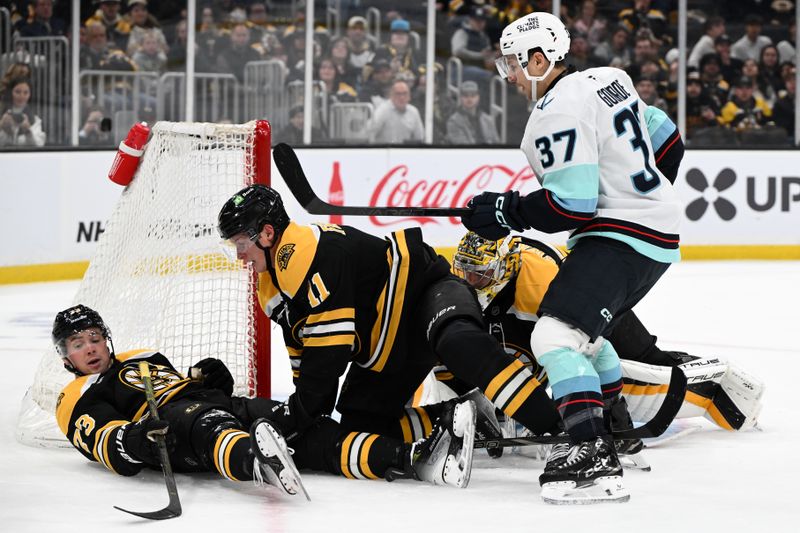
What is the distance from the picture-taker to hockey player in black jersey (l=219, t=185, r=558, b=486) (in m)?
3.18

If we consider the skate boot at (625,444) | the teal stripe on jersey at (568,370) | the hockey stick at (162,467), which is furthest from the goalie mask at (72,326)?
the skate boot at (625,444)

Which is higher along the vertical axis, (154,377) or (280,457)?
(154,377)

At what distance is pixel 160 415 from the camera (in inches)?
132

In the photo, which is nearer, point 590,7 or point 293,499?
point 293,499

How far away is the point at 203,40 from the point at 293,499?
555 centimetres

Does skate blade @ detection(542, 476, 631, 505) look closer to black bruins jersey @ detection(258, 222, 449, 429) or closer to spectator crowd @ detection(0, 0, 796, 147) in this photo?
black bruins jersey @ detection(258, 222, 449, 429)

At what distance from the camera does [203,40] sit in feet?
27.1

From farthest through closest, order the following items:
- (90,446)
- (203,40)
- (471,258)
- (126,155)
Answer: (203,40) < (126,155) < (471,258) < (90,446)

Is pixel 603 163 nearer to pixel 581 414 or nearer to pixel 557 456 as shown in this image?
pixel 581 414

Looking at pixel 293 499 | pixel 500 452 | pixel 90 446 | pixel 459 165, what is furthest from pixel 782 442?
pixel 459 165

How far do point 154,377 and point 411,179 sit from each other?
458cm

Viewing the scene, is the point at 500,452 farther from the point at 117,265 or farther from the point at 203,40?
the point at 203,40

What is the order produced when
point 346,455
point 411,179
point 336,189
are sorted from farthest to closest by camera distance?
point 411,179 < point 336,189 < point 346,455

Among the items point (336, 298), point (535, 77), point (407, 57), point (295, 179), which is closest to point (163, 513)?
point (336, 298)
